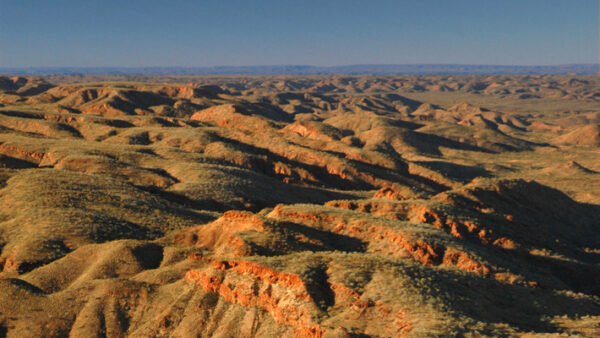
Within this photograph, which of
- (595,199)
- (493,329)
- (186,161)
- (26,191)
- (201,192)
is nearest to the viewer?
(493,329)

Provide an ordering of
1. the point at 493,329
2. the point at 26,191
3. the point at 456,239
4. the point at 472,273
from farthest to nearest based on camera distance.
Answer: the point at 26,191 → the point at 456,239 → the point at 472,273 → the point at 493,329

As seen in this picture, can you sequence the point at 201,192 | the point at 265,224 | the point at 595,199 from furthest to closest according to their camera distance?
the point at 595,199, the point at 201,192, the point at 265,224

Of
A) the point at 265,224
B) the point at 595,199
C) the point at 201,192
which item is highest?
the point at 265,224

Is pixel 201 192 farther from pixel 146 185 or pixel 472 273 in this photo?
pixel 472 273

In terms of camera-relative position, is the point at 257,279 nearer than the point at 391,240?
Yes

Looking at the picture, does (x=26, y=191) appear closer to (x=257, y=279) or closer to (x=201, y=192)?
(x=201, y=192)

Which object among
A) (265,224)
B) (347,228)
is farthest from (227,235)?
(347,228)

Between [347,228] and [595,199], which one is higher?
[347,228]

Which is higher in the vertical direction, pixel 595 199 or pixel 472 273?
pixel 472 273

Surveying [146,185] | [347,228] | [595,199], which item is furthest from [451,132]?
[347,228]
